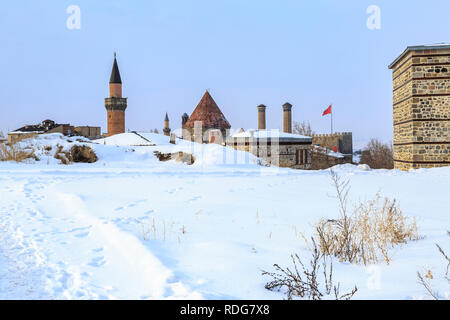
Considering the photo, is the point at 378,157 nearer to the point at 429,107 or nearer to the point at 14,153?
the point at 429,107

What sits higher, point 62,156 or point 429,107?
point 429,107

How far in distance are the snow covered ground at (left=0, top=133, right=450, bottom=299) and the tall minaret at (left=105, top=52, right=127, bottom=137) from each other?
2724cm

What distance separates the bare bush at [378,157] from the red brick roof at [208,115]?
1654cm

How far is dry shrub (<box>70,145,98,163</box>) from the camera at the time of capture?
1472 cm

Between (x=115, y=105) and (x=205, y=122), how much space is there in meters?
9.98

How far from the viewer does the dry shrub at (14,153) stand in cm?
1348

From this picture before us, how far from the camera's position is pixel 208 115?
31.7 m

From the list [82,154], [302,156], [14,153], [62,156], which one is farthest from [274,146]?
[14,153]

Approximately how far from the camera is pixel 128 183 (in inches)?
341

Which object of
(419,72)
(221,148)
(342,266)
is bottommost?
(342,266)

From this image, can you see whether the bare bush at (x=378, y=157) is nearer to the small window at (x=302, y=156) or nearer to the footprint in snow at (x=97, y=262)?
the small window at (x=302, y=156)
